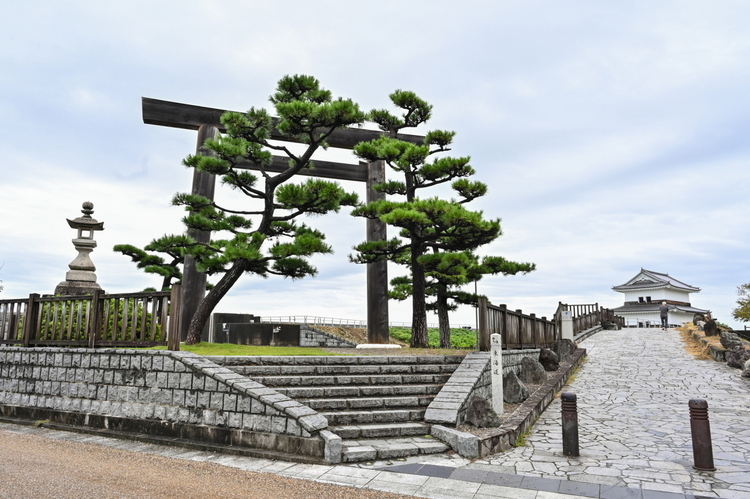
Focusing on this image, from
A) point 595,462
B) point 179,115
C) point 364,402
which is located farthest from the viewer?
point 179,115

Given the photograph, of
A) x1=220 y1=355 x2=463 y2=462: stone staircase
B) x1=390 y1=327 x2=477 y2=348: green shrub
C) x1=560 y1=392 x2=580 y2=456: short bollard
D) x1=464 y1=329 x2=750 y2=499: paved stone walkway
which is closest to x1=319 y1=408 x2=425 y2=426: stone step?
x1=220 y1=355 x2=463 y2=462: stone staircase

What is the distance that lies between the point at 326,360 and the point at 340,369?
0.98 ft

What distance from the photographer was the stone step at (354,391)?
758cm

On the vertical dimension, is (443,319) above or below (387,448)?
above

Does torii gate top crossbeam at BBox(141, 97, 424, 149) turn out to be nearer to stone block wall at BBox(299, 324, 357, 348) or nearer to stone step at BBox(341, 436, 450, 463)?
stone block wall at BBox(299, 324, 357, 348)

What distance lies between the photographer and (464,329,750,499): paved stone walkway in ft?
17.7

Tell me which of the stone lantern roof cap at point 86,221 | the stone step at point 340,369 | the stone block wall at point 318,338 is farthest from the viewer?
the stone block wall at point 318,338

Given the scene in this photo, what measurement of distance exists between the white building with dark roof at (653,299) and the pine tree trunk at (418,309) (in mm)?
32324

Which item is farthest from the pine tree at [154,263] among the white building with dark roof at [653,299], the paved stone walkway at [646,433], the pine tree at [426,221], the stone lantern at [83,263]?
the white building with dark roof at [653,299]

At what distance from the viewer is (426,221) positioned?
11984 mm

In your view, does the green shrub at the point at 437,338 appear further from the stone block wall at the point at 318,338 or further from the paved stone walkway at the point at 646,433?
the paved stone walkway at the point at 646,433

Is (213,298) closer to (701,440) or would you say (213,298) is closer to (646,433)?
(646,433)

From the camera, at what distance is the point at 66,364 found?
9383 mm

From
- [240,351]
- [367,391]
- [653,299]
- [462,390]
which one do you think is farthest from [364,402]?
[653,299]
